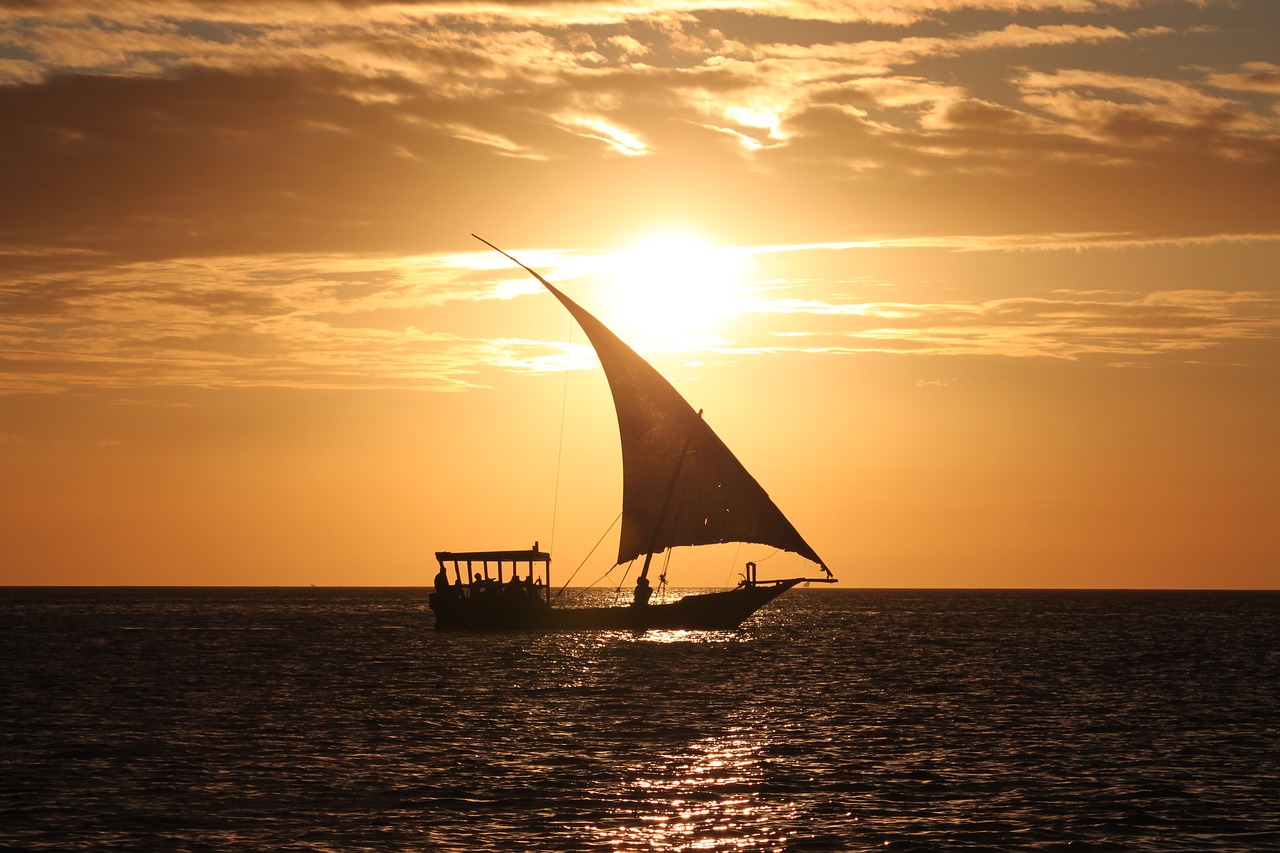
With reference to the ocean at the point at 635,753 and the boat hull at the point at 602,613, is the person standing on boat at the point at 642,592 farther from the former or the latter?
the ocean at the point at 635,753

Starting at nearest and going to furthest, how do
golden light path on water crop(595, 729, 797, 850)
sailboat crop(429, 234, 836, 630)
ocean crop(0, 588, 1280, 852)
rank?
golden light path on water crop(595, 729, 797, 850)
ocean crop(0, 588, 1280, 852)
sailboat crop(429, 234, 836, 630)

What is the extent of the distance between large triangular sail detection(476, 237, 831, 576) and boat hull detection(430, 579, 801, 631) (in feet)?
12.7

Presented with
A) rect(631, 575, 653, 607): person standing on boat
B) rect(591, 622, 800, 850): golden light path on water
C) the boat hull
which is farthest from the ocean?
rect(631, 575, 653, 607): person standing on boat

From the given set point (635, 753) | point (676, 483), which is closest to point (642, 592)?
point (676, 483)

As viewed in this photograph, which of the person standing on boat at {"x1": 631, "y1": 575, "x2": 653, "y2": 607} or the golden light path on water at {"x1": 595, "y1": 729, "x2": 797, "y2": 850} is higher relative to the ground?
the golden light path on water at {"x1": 595, "y1": 729, "x2": 797, "y2": 850}

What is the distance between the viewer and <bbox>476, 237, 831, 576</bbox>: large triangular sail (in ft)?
238

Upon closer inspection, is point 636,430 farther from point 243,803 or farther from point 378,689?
point 243,803

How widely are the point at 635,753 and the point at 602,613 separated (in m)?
40.4

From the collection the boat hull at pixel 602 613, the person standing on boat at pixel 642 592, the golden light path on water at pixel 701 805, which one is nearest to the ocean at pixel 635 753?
the golden light path on water at pixel 701 805

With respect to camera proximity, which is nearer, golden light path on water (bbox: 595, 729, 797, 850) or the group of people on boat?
golden light path on water (bbox: 595, 729, 797, 850)

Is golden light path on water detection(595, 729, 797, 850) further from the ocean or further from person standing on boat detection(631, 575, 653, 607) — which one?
person standing on boat detection(631, 575, 653, 607)

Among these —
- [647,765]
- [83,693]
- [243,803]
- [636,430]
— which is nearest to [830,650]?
[636,430]

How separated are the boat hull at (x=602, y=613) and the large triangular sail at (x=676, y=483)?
3865mm

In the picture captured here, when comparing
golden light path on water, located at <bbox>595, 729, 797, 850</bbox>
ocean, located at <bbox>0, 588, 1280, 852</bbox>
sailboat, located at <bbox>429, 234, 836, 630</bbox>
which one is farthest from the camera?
sailboat, located at <bbox>429, 234, 836, 630</bbox>
